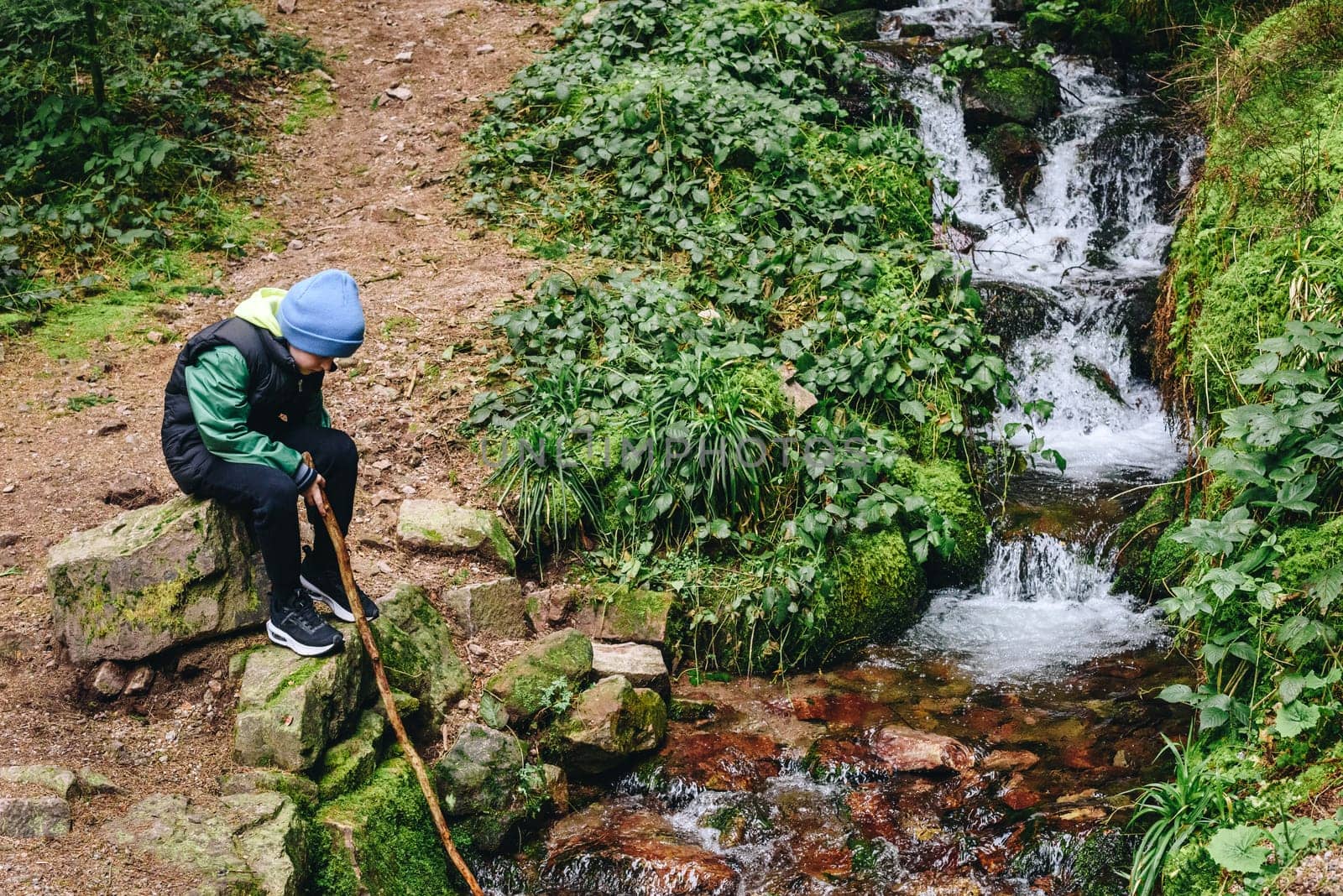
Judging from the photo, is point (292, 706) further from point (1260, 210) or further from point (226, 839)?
point (1260, 210)

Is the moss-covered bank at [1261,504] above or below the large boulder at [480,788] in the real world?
above

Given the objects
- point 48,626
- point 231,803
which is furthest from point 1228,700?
point 48,626

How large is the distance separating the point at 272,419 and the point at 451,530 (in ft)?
5.19

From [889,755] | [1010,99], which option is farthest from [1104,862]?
[1010,99]

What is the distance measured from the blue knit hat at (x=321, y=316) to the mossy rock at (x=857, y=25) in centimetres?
857

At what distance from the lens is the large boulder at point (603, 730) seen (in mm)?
4758

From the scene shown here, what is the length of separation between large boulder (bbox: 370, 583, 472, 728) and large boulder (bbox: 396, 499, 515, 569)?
20.2 inches

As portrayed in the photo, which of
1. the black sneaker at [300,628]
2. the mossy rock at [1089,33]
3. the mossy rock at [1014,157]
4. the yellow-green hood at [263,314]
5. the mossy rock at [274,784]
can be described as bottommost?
the mossy rock at [274,784]

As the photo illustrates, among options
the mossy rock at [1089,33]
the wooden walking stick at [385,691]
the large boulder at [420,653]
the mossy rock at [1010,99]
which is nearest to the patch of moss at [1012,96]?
the mossy rock at [1010,99]

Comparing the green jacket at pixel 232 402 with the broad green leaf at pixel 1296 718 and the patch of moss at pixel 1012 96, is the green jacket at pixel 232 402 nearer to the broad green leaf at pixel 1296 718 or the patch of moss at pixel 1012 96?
the broad green leaf at pixel 1296 718

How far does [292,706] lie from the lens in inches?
154

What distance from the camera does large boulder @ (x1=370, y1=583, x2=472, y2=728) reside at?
4629 mm

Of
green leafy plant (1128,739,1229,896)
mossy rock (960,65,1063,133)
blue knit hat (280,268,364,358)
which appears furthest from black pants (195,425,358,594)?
mossy rock (960,65,1063,133)

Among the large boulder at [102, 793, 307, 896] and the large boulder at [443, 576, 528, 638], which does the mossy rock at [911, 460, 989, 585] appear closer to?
the large boulder at [443, 576, 528, 638]
